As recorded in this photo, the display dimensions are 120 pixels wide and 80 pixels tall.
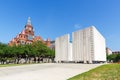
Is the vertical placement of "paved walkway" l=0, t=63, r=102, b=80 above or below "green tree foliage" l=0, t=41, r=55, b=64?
below

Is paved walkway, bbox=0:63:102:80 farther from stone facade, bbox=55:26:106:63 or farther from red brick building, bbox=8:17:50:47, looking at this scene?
red brick building, bbox=8:17:50:47

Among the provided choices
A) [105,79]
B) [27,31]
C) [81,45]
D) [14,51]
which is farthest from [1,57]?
[105,79]

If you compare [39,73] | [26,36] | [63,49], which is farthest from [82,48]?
[39,73]

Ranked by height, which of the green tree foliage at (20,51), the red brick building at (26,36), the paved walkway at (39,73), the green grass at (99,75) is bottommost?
the paved walkway at (39,73)

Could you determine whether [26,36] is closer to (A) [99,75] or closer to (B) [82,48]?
(B) [82,48]

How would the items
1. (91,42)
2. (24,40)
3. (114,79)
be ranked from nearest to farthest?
(114,79) → (91,42) → (24,40)

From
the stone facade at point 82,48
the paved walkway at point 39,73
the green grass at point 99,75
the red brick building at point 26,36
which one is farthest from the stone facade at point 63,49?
the green grass at point 99,75

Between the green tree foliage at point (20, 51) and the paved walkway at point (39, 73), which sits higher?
the green tree foliage at point (20, 51)

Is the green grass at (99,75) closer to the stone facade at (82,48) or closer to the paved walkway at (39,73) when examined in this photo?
the paved walkway at (39,73)

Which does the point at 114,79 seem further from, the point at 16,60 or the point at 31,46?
the point at 16,60

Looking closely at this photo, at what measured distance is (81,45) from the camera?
2913 inches


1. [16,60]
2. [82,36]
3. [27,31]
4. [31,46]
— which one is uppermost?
[27,31]

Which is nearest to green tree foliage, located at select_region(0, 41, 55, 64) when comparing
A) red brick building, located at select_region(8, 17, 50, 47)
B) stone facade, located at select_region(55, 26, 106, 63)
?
stone facade, located at select_region(55, 26, 106, 63)

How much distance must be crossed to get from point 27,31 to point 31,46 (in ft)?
120
